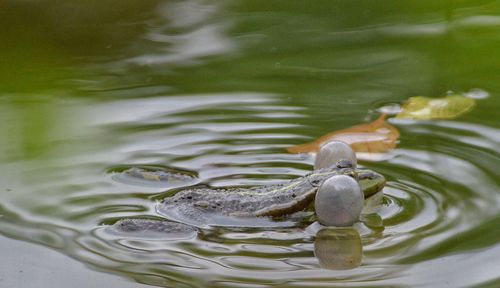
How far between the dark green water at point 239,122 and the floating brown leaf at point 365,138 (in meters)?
0.05

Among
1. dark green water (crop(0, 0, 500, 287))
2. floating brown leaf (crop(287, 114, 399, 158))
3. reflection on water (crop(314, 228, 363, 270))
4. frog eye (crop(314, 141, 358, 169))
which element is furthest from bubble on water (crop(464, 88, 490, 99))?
reflection on water (crop(314, 228, 363, 270))

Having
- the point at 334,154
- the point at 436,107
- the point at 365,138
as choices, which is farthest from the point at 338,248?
the point at 436,107

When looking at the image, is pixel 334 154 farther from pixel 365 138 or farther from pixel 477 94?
pixel 477 94

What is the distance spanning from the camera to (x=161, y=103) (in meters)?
3.72

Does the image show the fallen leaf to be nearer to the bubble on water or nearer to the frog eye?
the bubble on water

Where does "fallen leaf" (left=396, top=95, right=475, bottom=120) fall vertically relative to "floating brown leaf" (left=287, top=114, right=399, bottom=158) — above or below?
above

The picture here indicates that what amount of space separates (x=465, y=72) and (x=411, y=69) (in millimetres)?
214

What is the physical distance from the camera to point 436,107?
11.7 feet

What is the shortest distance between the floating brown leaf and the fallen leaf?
0.14 metres

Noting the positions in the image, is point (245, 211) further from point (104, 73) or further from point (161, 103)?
point (104, 73)

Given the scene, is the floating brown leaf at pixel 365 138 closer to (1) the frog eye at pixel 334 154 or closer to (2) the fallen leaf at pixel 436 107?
(2) the fallen leaf at pixel 436 107

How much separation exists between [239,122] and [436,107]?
717 millimetres

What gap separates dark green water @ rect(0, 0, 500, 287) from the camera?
246cm

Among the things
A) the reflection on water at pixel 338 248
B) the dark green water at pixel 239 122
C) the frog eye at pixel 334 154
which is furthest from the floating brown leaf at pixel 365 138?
the reflection on water at pixel 338 248
